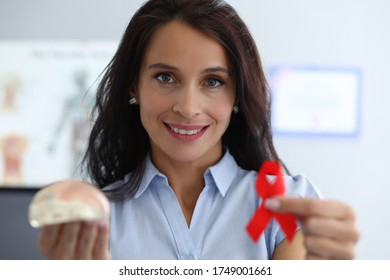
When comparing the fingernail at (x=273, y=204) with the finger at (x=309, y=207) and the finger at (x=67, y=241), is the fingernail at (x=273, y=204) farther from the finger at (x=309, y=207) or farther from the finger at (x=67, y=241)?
the finger at (x=67, y=241)

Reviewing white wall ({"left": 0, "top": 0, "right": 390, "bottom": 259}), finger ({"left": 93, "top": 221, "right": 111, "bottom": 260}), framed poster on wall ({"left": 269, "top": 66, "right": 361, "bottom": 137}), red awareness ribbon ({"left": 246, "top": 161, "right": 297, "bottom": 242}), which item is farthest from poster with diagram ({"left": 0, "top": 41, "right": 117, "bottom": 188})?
red awareness ribbon ({"left": 246, "top": 161, "right": 297, "bottom": 242})

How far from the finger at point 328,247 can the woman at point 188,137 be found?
0.70 ft

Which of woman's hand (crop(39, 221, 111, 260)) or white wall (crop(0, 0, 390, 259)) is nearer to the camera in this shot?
woman's hand (crop(39, 221, 111, 260))

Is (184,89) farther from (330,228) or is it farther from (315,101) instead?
(315,101)

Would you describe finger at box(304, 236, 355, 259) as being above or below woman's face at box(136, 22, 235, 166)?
below

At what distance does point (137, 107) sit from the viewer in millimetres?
1385

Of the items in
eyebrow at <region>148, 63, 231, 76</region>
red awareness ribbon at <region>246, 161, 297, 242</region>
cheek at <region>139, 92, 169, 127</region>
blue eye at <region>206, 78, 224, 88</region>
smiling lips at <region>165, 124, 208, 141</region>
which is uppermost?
eyebrow at <region>148, 63, 231, 76</region>

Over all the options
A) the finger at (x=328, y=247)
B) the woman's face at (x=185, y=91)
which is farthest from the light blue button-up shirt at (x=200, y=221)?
the finger at (x=328, y=247)

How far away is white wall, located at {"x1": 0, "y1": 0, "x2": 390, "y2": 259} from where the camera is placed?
117 inches

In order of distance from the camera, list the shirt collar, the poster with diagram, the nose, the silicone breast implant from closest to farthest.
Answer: the silicone breast implant, the nose, the shirt collar, the poster with diagram

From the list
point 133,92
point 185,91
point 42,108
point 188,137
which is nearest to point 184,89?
point 185,91

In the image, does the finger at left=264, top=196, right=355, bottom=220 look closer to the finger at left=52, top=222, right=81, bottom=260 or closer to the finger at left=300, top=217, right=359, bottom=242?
the finger at left=300, top=217, right=359, bottom=242

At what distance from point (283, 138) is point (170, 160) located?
5.85ft

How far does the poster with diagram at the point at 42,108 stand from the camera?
292cm
